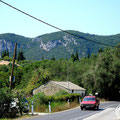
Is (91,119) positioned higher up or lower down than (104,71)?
lower down

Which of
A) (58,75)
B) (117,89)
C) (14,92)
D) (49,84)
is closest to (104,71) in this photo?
(117,89)

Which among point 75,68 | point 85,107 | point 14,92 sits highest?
point 75,68

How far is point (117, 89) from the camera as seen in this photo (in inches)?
2717

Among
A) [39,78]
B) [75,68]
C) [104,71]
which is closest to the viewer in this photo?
[104,71]

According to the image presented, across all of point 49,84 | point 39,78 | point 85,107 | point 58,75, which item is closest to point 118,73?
point 49,84

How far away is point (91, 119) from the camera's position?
19.6 meters

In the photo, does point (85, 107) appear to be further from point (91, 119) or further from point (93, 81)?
point (93, 81)

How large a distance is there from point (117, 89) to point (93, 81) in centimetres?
704

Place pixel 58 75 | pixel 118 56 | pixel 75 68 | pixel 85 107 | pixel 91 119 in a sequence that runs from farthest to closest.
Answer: pixel 58 75 → pixel 75 68 → pixel 118 56 → pixel 85 107 → pixel 91 119

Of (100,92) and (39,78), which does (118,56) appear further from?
(39,78)

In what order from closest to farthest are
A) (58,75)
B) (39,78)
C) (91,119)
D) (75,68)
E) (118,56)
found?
(91,119)
(118,56)
(39,78)
(75,68)
(58,75)

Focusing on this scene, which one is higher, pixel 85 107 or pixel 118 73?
pixel 118 73

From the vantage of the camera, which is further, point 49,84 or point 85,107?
point 49,84

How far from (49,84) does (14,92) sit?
1663 inches
